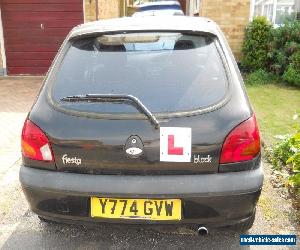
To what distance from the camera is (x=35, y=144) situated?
2586 mm

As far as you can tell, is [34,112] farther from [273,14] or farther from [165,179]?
[273,14]

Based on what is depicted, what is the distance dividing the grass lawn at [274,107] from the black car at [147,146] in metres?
2.59

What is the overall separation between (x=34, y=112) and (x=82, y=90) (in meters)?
0.37

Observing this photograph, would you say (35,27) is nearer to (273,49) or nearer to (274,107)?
(273,49)

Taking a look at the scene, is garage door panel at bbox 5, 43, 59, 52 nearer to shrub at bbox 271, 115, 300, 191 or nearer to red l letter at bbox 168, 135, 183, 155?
shrub at bbox 271, 115, 300, 191

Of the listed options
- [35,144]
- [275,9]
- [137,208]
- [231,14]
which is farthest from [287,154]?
[275,9]

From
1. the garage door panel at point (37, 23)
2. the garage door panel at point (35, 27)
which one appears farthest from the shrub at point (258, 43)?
the garage door panel at point (37, 23)

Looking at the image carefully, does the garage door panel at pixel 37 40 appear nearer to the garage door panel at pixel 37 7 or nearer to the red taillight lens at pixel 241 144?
the garage door panel at pixel 37 7

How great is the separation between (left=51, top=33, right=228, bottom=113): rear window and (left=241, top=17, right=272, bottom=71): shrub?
704cm

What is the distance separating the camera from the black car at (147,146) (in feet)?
7.88

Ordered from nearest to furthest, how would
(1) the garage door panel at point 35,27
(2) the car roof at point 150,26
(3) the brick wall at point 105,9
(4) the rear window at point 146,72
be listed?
(4) the rear window at point 146,72, (2) the car roof at point 150,26, (1) the garage door panel at point 35,27, (3) the brick wall at point 105,9

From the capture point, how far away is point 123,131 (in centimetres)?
242

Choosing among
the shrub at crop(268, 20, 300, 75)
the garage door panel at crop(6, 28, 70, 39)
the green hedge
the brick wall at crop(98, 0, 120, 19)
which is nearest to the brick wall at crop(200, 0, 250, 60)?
the green hedge

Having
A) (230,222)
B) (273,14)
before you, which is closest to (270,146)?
(230,222)
